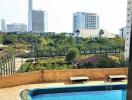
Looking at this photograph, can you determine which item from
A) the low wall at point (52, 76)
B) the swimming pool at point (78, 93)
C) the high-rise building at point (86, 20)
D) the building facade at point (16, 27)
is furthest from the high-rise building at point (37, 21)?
the swimming pool at point (78, 93)

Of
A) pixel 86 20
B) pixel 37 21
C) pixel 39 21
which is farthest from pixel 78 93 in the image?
pixel 39 21

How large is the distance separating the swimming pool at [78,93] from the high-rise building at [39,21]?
309ft

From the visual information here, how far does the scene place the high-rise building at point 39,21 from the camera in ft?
334

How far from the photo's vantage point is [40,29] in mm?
102312

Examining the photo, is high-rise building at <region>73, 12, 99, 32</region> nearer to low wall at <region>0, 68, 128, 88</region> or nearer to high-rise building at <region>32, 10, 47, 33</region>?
high-rise building at <region>32, 10, 47, 33</region>

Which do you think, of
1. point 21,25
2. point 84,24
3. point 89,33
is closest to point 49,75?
point 89,33

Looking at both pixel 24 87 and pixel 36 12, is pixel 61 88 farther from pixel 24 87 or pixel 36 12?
pixel 36 12

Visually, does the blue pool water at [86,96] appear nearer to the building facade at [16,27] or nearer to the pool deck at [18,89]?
the pool deck at [18,89]

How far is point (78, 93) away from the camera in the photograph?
760 cm

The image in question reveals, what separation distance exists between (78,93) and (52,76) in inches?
46.7

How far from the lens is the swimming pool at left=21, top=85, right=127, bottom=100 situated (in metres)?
7.43

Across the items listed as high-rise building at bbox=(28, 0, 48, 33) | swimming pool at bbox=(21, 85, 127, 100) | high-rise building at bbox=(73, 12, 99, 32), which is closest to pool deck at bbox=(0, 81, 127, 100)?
swimming pool at bbox=(21, 85, 127, 100)

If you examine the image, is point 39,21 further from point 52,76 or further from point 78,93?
point 78,93

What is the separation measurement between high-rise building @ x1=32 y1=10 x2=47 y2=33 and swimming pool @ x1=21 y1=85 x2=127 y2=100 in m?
94.0
